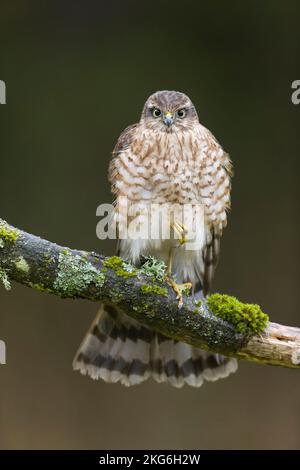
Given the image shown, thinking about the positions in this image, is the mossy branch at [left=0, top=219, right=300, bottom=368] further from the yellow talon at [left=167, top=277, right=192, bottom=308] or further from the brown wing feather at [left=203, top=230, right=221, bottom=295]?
the brown wing feather at [left=203, top=230, right=221, bottom=295]

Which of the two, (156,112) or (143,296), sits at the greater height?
(156,112)

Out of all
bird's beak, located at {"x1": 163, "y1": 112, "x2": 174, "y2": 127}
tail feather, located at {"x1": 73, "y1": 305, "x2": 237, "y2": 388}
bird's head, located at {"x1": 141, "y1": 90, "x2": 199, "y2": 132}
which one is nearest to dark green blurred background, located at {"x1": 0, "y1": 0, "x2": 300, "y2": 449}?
tail feather, located at {"x1": 73, "y1": 305, "x2": 237, "y2": 388}

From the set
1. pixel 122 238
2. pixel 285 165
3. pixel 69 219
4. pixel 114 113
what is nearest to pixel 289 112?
pixel 285 165

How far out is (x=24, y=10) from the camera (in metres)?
4.95

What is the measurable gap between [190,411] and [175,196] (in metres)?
1.84

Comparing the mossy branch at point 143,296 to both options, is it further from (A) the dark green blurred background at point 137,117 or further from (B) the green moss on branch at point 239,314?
(A) the dark green blurred background at point 137,117

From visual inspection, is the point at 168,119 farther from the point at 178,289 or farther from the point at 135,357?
the point at 135,357

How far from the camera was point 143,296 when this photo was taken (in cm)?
311

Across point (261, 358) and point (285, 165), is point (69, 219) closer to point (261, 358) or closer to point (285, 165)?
point (285, 165)

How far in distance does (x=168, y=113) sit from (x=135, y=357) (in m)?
1.23

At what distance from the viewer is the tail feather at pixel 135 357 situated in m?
3.79

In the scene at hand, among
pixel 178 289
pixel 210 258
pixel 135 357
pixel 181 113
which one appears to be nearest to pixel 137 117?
pixel 181 113

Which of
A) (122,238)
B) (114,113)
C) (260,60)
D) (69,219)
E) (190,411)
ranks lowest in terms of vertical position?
(190,411)

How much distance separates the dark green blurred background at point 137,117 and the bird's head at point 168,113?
4.18ft
